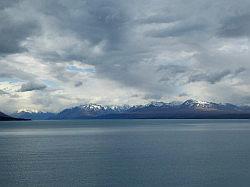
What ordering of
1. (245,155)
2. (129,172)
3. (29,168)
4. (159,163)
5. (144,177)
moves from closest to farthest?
(144,177) < (129,172) < (29,168) < (159,163) < (245,155)

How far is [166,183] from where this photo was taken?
64.8 metres

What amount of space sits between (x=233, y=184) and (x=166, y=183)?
34.4 feet

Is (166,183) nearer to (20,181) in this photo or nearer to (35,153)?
(20,181)

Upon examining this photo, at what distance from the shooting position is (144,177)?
229ft

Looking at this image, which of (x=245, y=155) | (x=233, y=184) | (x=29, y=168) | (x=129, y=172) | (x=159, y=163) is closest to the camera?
(x=233, y=184)

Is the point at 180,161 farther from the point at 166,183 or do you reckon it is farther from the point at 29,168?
the point at 29,168

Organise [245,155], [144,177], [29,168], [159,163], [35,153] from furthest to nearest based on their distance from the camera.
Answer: [35,153] < [245,155] < [159,163] < [29,168] < [144,177]

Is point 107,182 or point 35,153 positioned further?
point 35,153

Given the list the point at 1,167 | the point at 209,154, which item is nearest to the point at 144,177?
the point at 1,167

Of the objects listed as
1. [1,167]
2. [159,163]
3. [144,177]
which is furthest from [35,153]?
[144,177]

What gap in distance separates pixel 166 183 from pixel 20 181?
24.1m

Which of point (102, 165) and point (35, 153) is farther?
point (35, 153)

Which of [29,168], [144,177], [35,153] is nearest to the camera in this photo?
[144,177]

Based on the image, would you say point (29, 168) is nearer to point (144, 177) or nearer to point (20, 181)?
point (20, 181)
